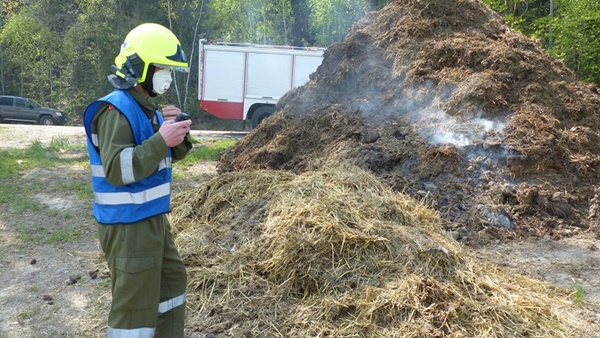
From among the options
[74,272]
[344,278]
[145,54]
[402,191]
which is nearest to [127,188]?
[145,54]

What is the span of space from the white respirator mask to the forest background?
79.5 ft

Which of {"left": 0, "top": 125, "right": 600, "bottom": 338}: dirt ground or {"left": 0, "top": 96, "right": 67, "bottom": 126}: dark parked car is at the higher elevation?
{"left": 0, "top": 125, "right": 600, "bottom": 338}: dirt ground

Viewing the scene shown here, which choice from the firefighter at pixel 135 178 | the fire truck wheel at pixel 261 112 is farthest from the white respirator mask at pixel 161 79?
the fire truck wheel at pixel 261 112

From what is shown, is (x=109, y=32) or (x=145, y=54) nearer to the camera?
(x=145, y=54)

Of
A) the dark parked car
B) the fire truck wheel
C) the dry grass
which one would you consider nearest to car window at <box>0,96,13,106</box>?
the dark parked car

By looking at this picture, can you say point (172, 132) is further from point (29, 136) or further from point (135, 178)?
point (29, 136)

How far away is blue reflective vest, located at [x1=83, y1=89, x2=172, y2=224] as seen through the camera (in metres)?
2.75

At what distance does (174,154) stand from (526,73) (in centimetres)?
573

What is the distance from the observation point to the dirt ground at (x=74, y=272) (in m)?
3.90

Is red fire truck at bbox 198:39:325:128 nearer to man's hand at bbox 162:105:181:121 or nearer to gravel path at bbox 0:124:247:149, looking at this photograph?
gravel path at bbox 0:124:247:149

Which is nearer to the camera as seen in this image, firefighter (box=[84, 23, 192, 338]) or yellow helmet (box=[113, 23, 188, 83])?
firefighter (box=[84, 23, 192, 338])

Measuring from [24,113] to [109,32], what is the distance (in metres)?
8.00

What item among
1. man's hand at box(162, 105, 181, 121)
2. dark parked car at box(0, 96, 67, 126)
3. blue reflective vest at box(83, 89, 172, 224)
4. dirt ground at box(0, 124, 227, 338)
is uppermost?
man's hand at box(162, 105, 181, 121)

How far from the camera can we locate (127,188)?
276 centimetres
